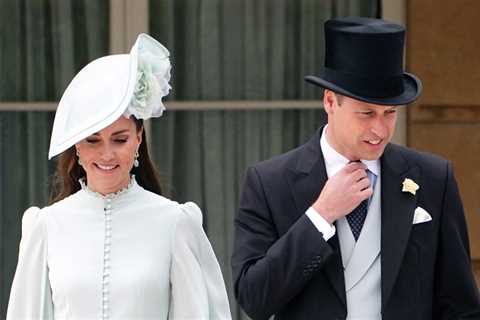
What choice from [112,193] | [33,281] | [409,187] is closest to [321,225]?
[409,187]

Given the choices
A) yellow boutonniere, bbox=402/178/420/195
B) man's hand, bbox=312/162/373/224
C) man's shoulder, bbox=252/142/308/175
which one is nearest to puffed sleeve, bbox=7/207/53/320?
man's shoulder, bbox=252/142/308/175

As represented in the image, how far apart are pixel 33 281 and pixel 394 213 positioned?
107 centimetres

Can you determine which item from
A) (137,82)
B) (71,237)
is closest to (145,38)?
(137,82)

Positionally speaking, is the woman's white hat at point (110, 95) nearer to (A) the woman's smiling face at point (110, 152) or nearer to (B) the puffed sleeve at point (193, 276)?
(A) the woman's smiling face at point (110, 152)

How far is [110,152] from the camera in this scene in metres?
3.77

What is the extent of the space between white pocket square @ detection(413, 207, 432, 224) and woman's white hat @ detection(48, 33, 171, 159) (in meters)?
0.82

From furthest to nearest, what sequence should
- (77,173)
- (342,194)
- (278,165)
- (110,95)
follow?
(278,165) → (77,173) → (342,194) → (110,95)

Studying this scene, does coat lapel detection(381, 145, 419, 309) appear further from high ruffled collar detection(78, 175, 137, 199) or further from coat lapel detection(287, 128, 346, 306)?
high ruffled collar detection(78, 175, 137, 199)

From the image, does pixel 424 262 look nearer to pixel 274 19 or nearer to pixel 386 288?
pixel 386 288

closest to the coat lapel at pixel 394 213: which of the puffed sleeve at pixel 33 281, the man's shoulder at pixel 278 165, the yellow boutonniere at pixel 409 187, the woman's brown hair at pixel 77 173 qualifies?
the yellow boutonniere at pixel 409 187

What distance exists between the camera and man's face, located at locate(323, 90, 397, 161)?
3.84 meters

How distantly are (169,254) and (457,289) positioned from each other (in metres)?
0.86

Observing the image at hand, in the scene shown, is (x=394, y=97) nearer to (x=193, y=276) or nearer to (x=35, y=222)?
(x=193, y=276)

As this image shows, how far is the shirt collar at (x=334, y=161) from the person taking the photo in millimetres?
4027
